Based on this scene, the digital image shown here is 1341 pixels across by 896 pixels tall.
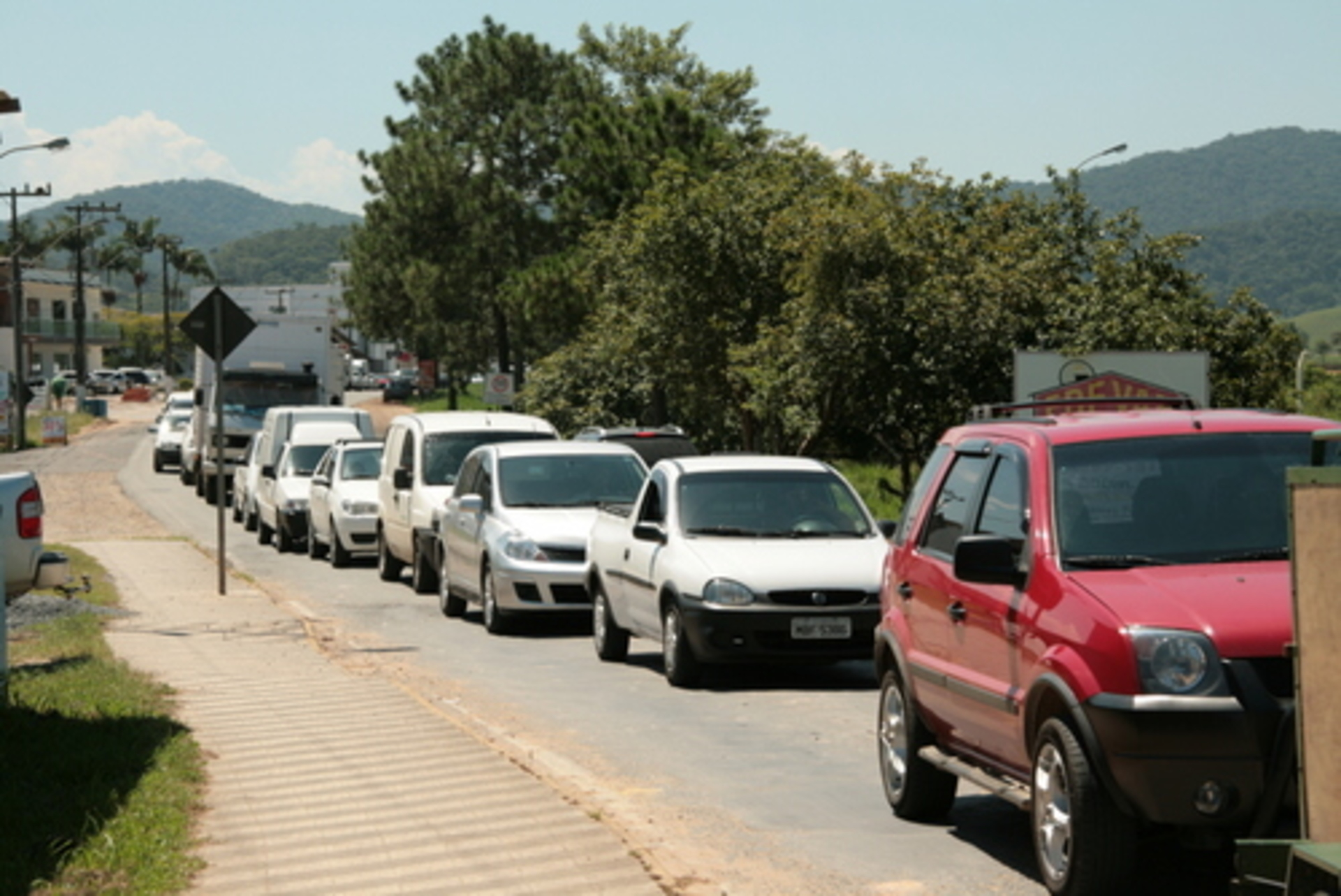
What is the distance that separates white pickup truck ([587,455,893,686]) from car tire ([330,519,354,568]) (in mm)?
10571

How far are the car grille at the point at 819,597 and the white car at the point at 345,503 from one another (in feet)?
42.4

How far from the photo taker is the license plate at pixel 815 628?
1327cm

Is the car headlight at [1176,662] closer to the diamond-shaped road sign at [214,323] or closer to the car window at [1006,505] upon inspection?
the car window at [1006,505]

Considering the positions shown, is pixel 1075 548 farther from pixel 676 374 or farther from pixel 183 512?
pixel 183 512

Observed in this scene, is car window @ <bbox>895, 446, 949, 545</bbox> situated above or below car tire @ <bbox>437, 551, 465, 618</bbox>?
above

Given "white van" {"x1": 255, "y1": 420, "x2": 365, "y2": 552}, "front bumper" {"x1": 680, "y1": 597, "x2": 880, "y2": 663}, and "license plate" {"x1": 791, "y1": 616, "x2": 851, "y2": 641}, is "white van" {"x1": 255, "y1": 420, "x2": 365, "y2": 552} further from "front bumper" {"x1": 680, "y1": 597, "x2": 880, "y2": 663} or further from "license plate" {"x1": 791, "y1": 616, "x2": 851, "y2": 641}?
"license plate" {"x1": 791, "y1": 616, "x2": 851, "y2": 641}

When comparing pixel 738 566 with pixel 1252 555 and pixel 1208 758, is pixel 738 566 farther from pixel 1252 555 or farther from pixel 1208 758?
pixel 1208 758

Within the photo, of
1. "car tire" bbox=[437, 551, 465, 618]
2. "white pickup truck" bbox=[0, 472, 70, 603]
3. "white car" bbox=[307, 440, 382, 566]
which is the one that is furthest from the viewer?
"white car" bbox=[307, 440, 382, 566]

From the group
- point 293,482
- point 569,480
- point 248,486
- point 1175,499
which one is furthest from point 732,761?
point 248,486

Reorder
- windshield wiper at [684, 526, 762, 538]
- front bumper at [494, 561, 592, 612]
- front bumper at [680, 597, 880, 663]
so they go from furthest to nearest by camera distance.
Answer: front bumper at [494, 561, 592, 612]
windshield wiper at [684, 526, 762, 538]
front bumper at [680, 597, 880, 663]

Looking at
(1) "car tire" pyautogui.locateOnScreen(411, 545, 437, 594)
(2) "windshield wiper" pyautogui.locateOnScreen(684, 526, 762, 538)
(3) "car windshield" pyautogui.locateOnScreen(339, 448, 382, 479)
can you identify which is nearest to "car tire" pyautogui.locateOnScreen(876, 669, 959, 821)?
(2) "windshield wiper" pyautogui.locateOnScreen(684, 526, 762, 538)

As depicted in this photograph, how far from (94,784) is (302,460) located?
76.2 feet

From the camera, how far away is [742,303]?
33875mm

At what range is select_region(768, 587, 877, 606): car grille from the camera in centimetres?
1337
